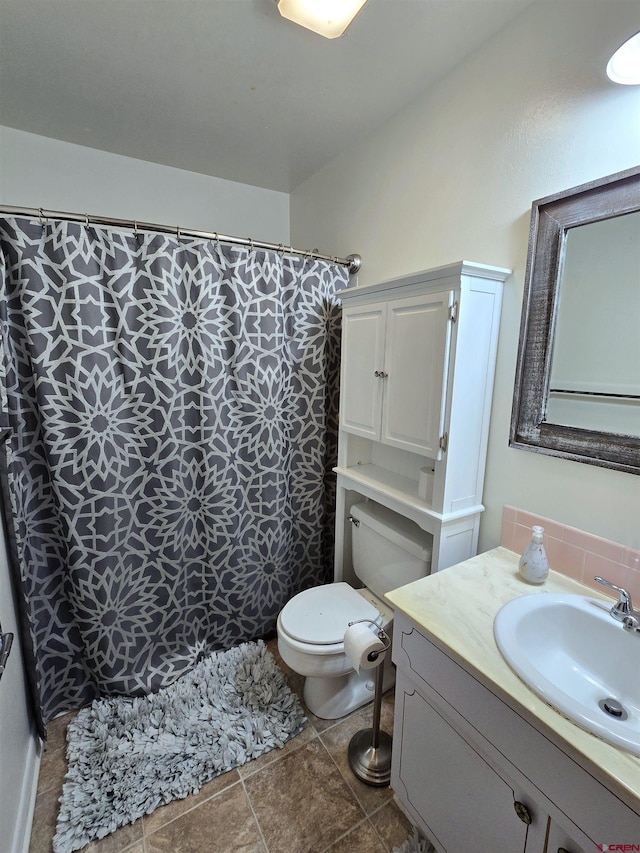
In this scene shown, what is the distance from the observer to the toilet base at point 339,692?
1.49 m

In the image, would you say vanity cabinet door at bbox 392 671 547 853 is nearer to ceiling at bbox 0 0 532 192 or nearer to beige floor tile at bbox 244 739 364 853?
beige floor tile at bbox 244 739 364 853

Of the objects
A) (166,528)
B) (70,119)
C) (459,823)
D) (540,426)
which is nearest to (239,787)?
(459,823)

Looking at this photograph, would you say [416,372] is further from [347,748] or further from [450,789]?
[347,748]

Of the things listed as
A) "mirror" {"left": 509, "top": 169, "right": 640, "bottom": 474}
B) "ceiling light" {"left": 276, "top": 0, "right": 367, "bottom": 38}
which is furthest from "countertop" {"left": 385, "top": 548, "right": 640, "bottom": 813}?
"ceiling light" {"left": 276, "top": 0, "right": 367, "bottom": 38}

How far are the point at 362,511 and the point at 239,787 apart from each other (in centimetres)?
104

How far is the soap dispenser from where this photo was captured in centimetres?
108

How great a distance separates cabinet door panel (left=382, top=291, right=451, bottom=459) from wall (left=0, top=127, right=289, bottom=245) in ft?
4.45

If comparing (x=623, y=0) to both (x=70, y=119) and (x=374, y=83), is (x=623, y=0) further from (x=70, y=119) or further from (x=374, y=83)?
(x=70, y=119)

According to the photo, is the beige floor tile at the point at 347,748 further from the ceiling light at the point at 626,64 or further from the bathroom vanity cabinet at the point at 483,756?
the ceiling light at the point at 626,64

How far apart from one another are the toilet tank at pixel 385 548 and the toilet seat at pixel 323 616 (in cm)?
12

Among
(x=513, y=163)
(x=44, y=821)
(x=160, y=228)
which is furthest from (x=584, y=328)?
(x=44, y=821)

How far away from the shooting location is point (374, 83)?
138 cm

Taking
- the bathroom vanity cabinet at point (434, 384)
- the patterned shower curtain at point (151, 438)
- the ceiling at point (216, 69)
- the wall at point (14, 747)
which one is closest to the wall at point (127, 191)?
the ceiling at point (216, 69)

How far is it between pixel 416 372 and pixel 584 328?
49 cm
